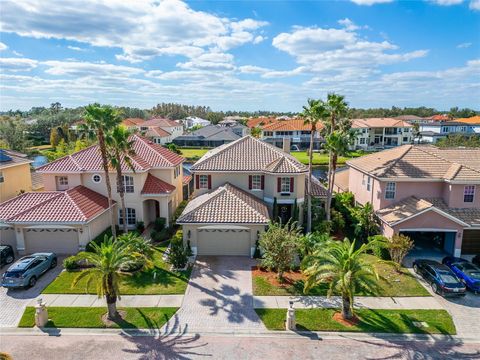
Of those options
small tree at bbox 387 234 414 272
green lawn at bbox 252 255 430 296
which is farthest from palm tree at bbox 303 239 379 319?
small tree at bbox 387 234 414 272

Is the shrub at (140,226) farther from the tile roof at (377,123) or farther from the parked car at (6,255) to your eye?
the tile roof at (377,123)

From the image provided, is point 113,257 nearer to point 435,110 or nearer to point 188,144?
point 188,144

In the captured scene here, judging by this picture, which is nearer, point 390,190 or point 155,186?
point 390,190

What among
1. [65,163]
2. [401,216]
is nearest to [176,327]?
[401,216]

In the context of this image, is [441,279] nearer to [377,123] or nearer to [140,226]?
[140,226]

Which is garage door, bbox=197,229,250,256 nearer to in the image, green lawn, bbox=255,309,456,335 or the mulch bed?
the mulch bed

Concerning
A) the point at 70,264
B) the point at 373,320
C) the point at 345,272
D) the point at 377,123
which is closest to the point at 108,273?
the point at 70,264
